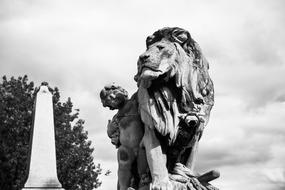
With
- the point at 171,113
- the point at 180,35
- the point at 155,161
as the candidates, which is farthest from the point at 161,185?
the point at 180,35

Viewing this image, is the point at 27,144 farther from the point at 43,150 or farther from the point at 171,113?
the point at 171,113

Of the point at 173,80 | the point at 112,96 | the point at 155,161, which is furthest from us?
the point at 112,96

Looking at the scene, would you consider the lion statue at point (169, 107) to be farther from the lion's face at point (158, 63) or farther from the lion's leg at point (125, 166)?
the lion's leg at point (125, 166)

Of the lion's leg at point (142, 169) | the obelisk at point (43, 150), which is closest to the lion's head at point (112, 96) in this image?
the lion's leg at point (142, 169)

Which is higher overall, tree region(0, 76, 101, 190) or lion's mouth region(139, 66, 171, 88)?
tree region(0, 76, 101, 190)

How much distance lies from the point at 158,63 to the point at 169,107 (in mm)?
485

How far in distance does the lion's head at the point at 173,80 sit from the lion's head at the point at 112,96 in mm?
281

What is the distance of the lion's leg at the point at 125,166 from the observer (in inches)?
223

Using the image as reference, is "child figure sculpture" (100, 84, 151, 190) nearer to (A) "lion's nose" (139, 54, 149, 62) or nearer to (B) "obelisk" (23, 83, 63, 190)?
(A) "lion's nose" (139, 54, 149, 62)

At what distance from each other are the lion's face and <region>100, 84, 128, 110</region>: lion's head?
31 cm

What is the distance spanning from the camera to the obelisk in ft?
56.1

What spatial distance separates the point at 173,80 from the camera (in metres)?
5.59

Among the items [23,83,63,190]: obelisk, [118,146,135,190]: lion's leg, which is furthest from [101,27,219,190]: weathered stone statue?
[23,83,63,190]: obelisk

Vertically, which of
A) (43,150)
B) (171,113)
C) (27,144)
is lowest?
(171,113)
